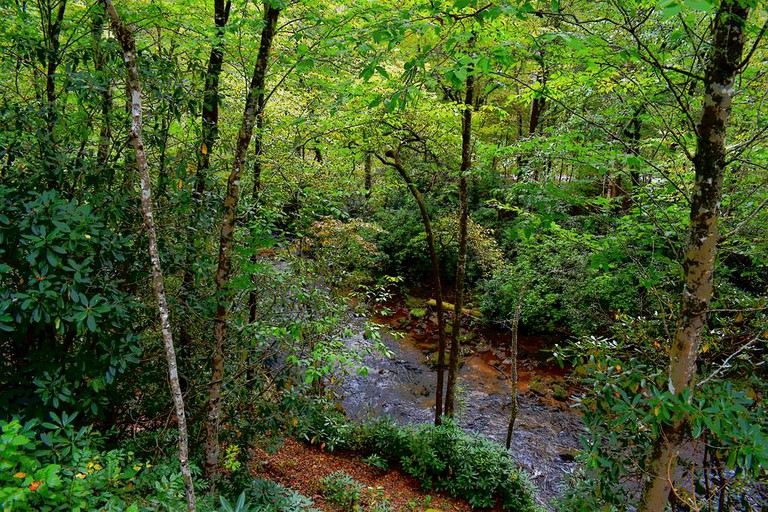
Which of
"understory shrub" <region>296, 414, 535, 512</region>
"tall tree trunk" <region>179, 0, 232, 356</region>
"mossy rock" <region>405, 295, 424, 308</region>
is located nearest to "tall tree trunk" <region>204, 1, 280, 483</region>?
"tall tree trunk" <region>179, 0, 232, 356</region>

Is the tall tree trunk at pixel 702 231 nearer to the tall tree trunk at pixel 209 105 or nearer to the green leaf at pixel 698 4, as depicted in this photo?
the green leaf at pixel 698 4

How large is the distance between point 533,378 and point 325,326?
368 inches

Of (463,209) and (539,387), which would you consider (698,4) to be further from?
(539,387)

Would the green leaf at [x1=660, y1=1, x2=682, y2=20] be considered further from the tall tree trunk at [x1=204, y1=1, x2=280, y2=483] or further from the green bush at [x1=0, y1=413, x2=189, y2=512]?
the green bush at [x1=0, y1=413, x2=189, y2=512]

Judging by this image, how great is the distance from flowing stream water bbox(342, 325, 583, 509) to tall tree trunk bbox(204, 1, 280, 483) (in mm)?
4772

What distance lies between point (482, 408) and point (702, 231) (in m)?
9.08

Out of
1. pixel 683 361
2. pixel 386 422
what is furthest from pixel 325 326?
pixel 386 422

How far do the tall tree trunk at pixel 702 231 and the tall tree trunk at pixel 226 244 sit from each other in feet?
11.2

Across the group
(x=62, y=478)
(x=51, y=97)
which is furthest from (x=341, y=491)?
(x=51, y=97)

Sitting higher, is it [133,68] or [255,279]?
[133,68]

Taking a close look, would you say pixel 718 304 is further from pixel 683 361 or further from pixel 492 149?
pixel 492 149

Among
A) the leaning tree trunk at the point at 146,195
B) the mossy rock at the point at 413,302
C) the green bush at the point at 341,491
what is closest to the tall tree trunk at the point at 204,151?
the leaning tree trunk at the point at 146,195

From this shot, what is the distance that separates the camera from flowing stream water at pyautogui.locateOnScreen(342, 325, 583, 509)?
855 cm

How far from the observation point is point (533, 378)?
37.2ft
